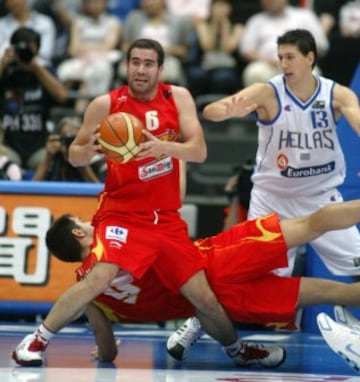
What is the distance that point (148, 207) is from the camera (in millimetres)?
8727

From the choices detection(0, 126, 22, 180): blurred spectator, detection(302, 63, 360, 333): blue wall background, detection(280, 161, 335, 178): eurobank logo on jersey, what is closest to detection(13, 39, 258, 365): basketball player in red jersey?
detection(280, 161, 335, 178): eurobank logo on jersey

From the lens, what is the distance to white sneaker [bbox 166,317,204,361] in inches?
358

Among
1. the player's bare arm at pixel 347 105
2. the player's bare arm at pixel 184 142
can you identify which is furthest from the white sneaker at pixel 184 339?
the player's bare arm at pixel 347 105

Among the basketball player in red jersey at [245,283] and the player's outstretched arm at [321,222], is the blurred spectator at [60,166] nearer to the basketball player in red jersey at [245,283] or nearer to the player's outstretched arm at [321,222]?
the basketball player in red jersey at [245,283]

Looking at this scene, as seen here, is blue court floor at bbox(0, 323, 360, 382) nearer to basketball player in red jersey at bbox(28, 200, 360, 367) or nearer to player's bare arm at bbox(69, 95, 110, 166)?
basketball player in red jersey at bbox(28, 200, 360, 367)

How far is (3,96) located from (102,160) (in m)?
1.50

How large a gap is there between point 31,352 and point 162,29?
726 centimetres

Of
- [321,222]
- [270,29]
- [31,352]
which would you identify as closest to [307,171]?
[321,222]

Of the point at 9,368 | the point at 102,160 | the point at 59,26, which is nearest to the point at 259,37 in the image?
the point at 59,26

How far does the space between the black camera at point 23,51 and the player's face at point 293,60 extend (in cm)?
389

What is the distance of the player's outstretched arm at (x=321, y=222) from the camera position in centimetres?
851

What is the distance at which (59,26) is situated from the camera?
1580 cm

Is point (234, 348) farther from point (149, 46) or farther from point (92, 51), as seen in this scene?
point (92, 51)

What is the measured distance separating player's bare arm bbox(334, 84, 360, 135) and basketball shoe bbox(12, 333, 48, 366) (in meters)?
2.67
